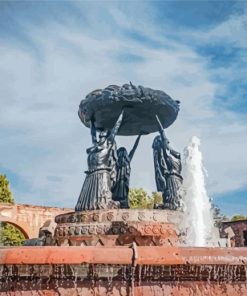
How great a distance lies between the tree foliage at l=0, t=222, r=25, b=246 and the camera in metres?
29.2

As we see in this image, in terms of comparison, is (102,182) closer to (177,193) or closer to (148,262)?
(177,193)

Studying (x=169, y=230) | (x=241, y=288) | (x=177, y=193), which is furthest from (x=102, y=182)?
(x=241, y=288)

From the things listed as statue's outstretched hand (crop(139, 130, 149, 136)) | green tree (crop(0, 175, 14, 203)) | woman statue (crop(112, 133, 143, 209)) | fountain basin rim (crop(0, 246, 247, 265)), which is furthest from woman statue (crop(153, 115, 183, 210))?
green tree (crop(0, 175, 14, 203))

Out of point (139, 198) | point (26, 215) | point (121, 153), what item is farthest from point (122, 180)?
point (139, 198)

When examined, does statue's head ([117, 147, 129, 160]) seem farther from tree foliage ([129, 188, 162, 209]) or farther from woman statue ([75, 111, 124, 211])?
tree foliage ([129, 188, 162, 209])

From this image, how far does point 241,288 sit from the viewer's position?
3.69m

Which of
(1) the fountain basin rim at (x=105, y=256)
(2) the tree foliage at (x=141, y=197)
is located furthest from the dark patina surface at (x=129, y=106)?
(2) the tree foliage at (x=141, y=197)

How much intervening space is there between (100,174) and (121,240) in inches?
135

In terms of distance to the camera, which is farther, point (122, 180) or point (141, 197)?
point (141, 197)

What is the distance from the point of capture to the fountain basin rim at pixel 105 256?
333cm

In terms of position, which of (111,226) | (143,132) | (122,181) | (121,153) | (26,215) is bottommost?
(111,226)

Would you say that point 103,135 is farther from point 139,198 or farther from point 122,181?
point 139,198

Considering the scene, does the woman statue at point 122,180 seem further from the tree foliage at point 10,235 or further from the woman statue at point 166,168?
the tree foliage at point 10,235

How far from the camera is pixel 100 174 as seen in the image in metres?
10.6
